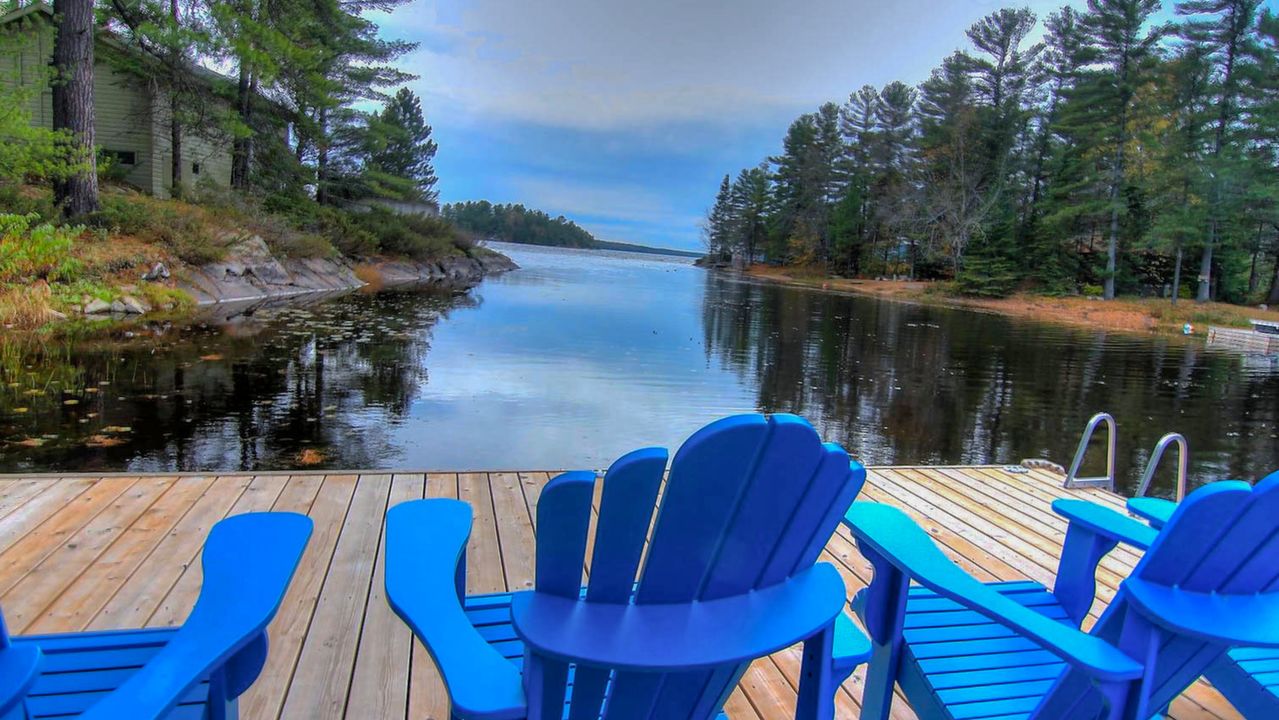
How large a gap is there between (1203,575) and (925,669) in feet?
1.49

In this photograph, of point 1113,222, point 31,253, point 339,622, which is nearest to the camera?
point 339,622

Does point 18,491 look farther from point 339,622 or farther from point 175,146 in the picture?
point 175,146

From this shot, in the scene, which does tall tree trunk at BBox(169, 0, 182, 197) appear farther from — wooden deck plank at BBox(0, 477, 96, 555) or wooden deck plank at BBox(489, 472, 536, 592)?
wooden deck plank at BBox(489, 472, 536, 592)

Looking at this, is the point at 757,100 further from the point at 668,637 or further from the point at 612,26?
the point at 668,637

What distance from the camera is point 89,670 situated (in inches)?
40.7

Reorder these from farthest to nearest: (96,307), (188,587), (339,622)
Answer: (96,307) → (188,587) → (339,622)

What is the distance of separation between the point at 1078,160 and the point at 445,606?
3050 cm

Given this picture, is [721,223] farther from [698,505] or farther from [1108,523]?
[698,505]

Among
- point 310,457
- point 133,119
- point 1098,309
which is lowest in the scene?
point 310,457

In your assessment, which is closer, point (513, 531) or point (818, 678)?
point (818, 678)

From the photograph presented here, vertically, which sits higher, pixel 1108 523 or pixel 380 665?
pixel 1108 523

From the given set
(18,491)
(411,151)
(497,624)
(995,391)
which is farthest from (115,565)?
Answer: (411,151)

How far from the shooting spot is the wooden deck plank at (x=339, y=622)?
4.86ft

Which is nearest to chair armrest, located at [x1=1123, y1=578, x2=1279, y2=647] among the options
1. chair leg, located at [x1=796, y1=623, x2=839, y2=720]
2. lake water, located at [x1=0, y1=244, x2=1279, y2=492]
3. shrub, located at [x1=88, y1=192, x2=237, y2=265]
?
chair leg, located at [x1=796, y1=623, x2=839, y2=720]
